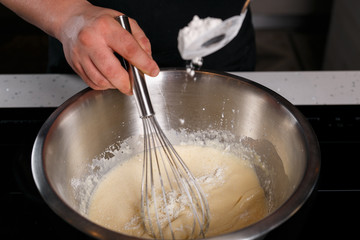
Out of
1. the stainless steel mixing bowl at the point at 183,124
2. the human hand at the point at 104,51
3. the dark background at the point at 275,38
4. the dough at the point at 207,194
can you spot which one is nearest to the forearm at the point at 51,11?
the human hand at the point at 104,51

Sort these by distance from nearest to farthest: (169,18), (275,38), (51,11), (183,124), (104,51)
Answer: (104,51) < (51,11) < (183,124) < (169,18) < (275,38)

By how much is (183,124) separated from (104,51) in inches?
13.6

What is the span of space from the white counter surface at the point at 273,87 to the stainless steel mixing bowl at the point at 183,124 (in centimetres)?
21

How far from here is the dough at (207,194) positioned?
872 mm

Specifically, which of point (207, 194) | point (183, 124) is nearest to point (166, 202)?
point (207, 194)

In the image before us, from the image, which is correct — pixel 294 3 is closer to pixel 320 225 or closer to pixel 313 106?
pixel 313 106

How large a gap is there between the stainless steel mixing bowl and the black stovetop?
71 mm

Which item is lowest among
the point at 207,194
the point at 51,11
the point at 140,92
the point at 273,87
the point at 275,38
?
the point at 275,38

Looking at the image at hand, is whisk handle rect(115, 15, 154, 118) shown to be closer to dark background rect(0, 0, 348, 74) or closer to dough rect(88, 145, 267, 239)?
dough rect(88, 145, 267, 239)

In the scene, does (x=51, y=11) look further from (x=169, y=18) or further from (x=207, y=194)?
(x=207, y=194)

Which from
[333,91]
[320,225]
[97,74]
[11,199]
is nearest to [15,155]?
[11,199]

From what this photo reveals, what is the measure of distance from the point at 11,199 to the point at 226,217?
49 centimetres

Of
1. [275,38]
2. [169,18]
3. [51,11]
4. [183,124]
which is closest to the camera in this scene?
[51,11]

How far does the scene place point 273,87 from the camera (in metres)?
1.16
